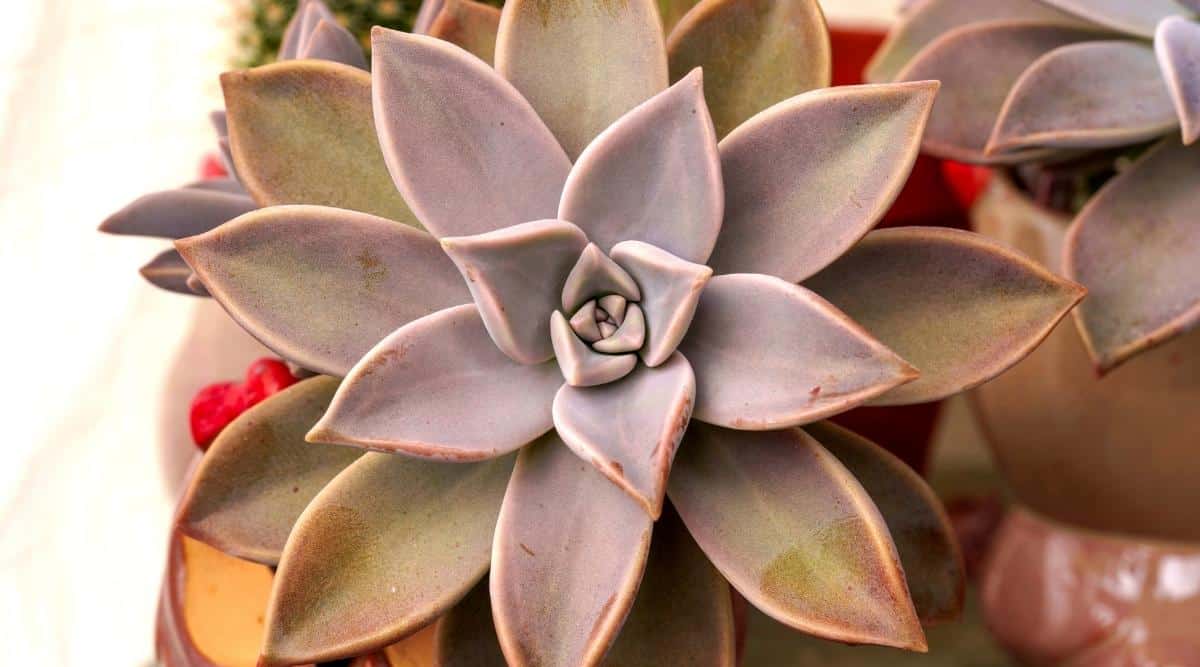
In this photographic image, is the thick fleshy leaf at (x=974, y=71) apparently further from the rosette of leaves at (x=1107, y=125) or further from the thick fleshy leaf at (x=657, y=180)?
the thick fleshy leaf at (x=657, y=180)

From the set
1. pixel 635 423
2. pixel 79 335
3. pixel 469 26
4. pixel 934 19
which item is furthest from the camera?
pixel 79 335

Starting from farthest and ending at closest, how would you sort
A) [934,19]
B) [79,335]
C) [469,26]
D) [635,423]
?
[79,335] < [934,19] < [469,26] < [635,423]

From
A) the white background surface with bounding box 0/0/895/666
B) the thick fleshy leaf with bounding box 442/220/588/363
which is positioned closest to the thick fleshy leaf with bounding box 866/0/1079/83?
the thick fleshy leaf with bounding box 442/220/588/363

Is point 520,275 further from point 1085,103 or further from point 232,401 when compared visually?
point 1085,103

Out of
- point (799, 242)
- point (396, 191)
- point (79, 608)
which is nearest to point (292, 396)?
point (396, 191)

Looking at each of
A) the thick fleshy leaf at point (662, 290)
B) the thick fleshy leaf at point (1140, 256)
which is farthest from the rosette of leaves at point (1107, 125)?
the thick fleshy leaf at point (662, 290)

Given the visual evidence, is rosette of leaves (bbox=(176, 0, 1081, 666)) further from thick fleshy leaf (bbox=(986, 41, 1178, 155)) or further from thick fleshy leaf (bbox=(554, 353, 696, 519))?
thick fleshy leaf (bbox=(986, 41, 1178, 155))

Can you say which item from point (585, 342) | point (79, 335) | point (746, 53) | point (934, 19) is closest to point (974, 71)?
point (934, 19)

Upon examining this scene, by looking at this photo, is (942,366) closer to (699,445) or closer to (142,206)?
(699,445)
